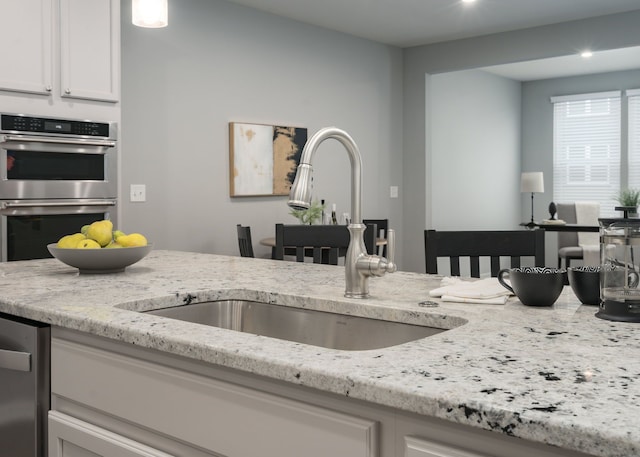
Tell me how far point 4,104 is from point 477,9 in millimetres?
3529

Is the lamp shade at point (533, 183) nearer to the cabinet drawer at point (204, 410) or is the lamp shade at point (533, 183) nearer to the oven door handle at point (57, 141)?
the oven door handle at point (57, 141)

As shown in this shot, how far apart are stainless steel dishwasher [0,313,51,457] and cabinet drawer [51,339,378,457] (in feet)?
0.13

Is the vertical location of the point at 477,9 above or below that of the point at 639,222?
above

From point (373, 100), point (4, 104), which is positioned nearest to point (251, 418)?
point (4, 104)

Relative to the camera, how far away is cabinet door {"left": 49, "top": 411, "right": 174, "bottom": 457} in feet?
3.84

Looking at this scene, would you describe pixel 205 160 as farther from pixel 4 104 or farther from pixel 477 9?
pixel 477 9

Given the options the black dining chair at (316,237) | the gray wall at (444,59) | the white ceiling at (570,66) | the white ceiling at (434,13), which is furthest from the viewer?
the white ceiling at (570,66)

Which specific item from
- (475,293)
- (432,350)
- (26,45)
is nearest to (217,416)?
(432,350)

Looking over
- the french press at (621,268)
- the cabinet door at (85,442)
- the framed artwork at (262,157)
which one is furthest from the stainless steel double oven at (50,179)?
the french press at (621,268)

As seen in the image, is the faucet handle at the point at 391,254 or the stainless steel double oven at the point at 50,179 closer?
the faucet handle at the point at 391,254

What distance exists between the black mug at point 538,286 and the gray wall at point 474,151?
5.49 metres

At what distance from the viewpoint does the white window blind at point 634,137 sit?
7.98 metres

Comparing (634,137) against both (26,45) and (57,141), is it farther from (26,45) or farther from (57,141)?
(26,45)

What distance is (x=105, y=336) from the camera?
123 cm
